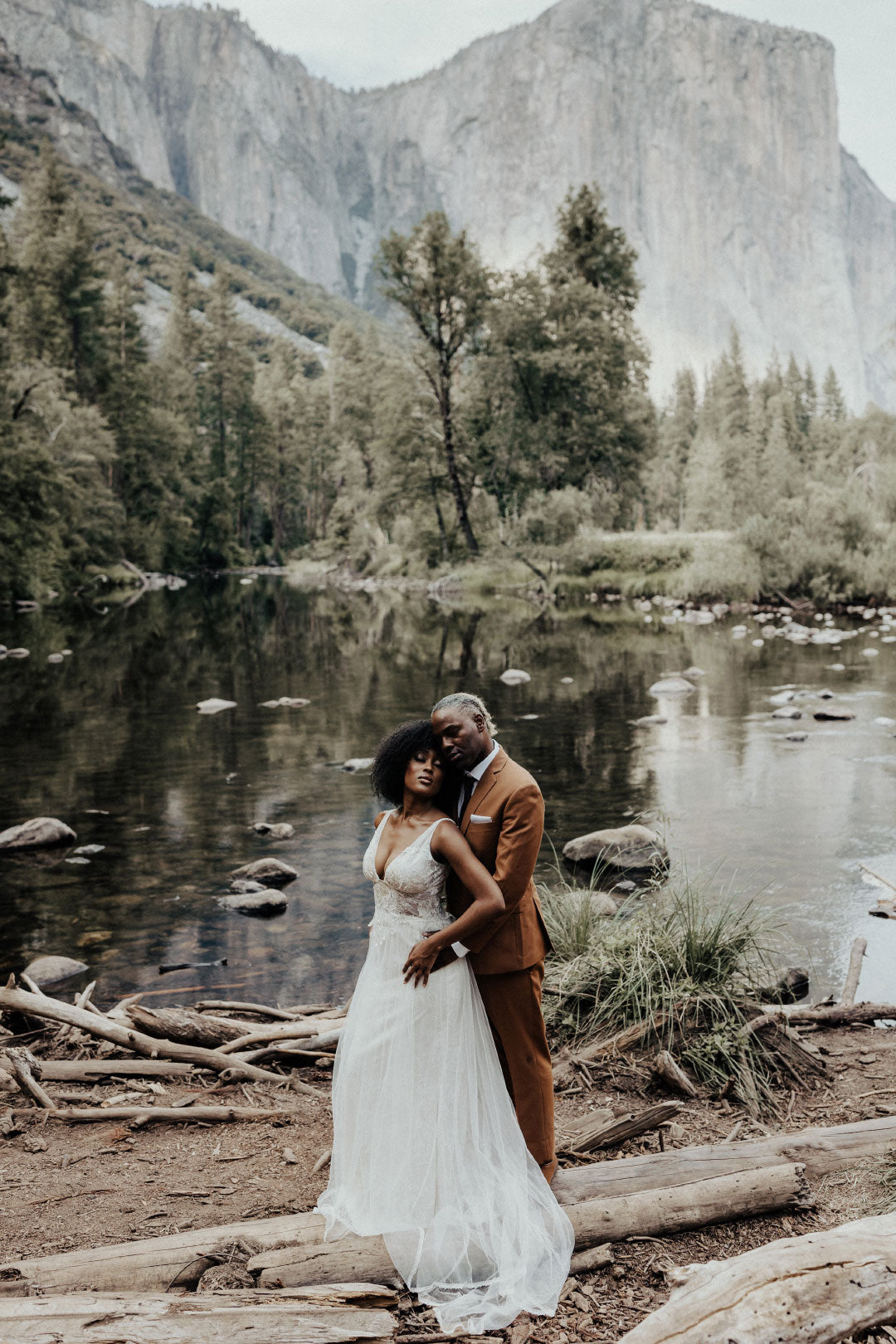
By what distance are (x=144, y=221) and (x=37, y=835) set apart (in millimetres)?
133957

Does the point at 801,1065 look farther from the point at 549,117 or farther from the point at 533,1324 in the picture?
the point at 549,117

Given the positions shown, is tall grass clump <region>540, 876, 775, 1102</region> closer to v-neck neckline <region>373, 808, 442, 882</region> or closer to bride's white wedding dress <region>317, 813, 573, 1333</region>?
bride's white wedding dress <region>317, 813, 573, 1333</region>

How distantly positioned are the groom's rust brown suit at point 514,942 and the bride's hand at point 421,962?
140 millimetres

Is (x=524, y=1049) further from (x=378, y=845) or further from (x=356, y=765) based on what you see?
(x=356, y=765)

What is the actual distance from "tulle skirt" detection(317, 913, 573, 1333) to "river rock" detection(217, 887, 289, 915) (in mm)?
5150

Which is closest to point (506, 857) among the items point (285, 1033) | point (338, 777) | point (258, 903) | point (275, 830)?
point (285, 1033)

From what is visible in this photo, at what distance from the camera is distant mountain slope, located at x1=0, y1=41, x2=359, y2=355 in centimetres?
10638

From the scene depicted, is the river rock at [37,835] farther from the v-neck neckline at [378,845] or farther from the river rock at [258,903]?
the v-neck neckline at [378,845]

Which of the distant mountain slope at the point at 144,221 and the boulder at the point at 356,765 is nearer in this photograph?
the boulder at the point at 356,765

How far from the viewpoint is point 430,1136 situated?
11.7 feet

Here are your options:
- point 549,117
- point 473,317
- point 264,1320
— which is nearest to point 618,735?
point 264,1320

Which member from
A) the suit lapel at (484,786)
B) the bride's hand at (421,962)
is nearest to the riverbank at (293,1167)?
the bride's hand at (421,962)

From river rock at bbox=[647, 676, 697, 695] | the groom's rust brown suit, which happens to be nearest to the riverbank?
the groom's rust brown suit

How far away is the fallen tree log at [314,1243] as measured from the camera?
3107 mm
